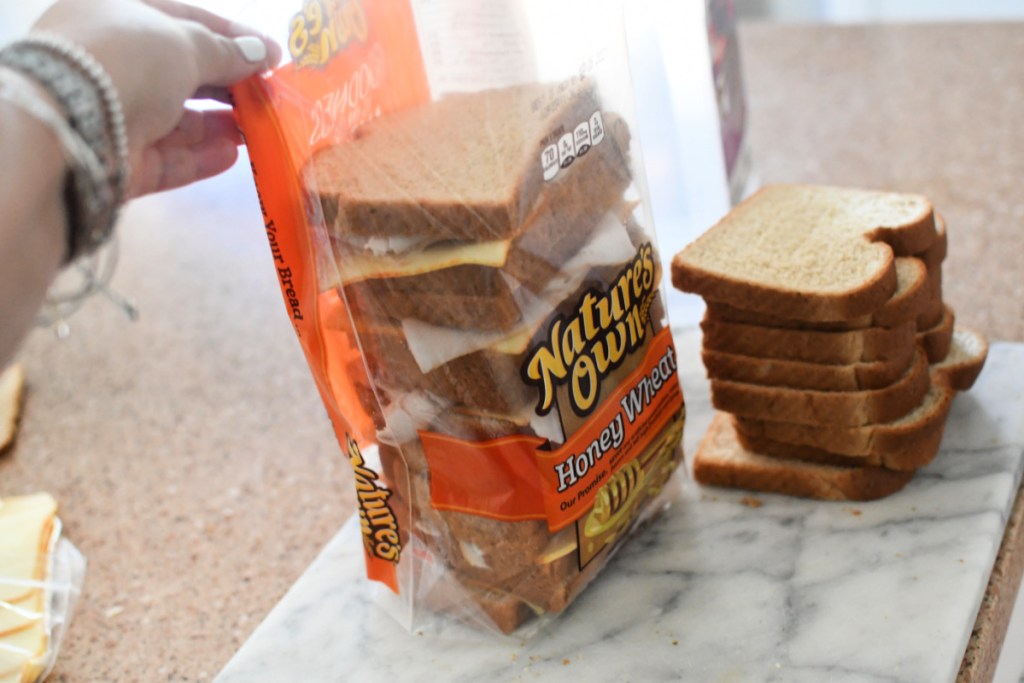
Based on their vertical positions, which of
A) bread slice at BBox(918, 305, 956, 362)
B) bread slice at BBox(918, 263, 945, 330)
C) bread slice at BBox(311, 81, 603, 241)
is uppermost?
bread slice at BBox(311, 81, 603, 241)

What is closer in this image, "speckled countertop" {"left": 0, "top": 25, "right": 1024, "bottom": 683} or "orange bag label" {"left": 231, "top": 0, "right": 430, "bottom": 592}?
"orange bag label" {"left": 231, "top": 0, "right": 430, "bottom": 592}

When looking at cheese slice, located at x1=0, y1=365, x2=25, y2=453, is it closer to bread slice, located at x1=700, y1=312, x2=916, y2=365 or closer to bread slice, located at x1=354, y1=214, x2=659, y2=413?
bread slice, located at x1=354, y1=214, x2=659, y2=413

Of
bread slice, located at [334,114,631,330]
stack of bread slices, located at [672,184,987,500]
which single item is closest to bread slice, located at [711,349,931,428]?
stack of bread slices, located at [672,184,987,500]

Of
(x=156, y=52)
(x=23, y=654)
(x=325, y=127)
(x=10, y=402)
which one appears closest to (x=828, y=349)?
(x=325, y=127)

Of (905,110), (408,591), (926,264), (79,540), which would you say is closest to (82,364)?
(79,540)

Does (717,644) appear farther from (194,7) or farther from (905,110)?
(905,110)

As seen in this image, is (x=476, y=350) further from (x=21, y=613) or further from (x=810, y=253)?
(x=21, y=613)
